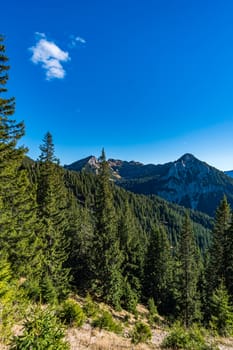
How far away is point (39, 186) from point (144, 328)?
17891 mm

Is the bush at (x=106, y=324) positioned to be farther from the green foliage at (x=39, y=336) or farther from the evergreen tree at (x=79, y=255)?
the evergreen tree at (x=79, y=255)

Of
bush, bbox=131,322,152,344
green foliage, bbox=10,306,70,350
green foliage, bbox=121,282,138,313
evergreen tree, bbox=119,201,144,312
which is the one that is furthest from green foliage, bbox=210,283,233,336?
evergreen tree, bbox=119,201,144,312

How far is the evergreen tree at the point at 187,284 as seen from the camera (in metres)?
30.0

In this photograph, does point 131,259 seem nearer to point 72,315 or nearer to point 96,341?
point 72,315

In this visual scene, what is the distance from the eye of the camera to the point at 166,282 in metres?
37.2

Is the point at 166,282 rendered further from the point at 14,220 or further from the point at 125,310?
the point at 14,220

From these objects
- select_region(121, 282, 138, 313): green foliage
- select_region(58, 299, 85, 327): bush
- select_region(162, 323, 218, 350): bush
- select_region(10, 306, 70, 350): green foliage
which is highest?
select_region(10, 306, 70, 350): green foliage

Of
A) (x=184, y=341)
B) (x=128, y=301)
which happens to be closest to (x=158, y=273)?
(x=128, y=301)

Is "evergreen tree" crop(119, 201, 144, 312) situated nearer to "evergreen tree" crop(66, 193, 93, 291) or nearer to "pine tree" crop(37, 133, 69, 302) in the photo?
"evergreen tree" crop(66, 193, 93, 291)

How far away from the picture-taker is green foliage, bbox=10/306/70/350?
5.05 meters

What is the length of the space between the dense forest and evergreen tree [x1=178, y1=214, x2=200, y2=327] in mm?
113

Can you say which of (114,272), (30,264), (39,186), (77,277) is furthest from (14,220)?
(77,277)

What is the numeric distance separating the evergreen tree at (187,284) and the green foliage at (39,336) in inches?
1129

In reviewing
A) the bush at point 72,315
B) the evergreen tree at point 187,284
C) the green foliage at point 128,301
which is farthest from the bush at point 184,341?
the evergreen tree at point 187,284
